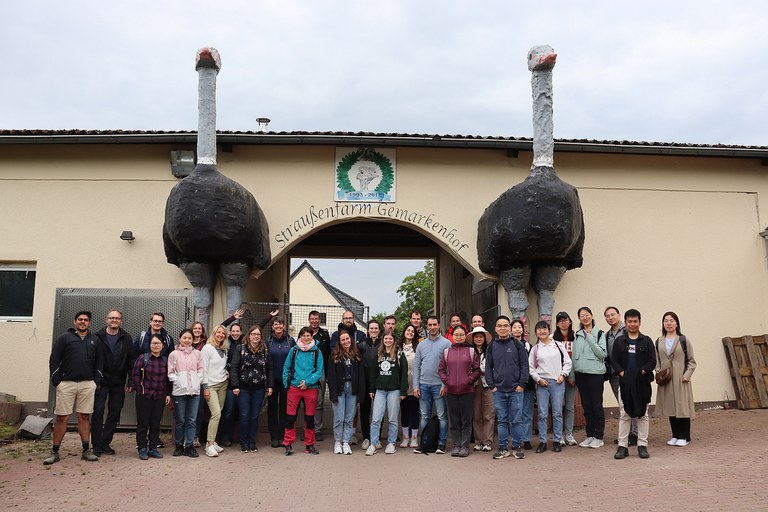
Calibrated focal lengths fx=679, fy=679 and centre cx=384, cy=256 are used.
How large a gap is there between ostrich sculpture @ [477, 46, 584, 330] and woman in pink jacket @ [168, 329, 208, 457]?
178 inches

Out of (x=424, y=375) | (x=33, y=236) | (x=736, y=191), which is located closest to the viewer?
(x=424, y=375)

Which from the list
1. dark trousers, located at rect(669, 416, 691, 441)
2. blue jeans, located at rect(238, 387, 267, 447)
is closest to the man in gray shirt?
blue jeans, located at rect(238, 387, 267, 447)

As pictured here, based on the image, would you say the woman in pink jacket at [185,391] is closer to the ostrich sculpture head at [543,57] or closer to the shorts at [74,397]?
the shorts at [74,397]

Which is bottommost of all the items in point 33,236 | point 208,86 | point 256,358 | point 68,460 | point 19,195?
point 68,460

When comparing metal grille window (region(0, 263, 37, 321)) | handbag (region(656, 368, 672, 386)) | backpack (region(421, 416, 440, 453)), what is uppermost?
metal grille window (region(0, 263, 37, 321))

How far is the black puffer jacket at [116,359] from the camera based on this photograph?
7.89m

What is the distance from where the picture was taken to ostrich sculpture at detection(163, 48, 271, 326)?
9008mm

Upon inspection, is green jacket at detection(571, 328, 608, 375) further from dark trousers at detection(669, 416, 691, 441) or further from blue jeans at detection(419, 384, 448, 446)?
blue jeans at detection(419, 384, 448, 446)

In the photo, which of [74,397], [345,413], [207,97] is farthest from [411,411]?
[207,97]

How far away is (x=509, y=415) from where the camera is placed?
784 centimetres

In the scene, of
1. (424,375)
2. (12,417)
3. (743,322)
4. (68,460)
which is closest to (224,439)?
(68,460)

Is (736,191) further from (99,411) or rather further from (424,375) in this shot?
(99,411)

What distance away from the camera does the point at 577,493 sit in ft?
19.5

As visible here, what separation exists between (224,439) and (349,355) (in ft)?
6.50
